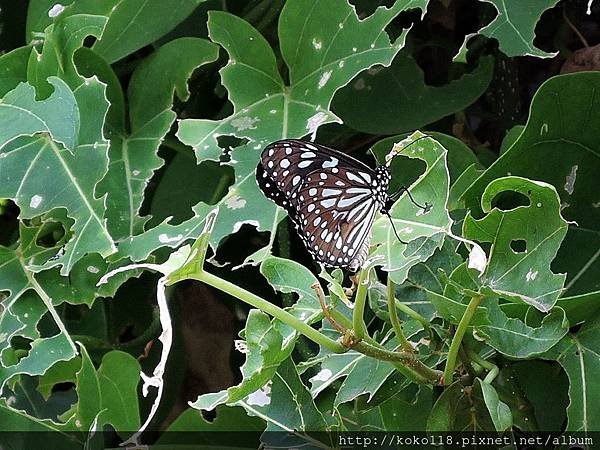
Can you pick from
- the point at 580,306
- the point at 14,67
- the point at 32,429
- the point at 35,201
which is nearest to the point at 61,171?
the point at 35,201

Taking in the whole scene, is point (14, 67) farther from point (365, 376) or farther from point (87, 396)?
point (365, 376)

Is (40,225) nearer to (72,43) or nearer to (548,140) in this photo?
(72,43)

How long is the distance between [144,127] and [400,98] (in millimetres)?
265

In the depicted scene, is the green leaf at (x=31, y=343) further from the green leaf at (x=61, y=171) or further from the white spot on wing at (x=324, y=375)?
the white spot on wing at (x=324, y=375)

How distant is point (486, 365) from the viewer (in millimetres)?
601

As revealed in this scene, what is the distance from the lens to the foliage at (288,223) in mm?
556

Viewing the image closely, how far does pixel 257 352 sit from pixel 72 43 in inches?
16.3

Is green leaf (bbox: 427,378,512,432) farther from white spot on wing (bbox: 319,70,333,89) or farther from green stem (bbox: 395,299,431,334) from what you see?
white spot on wing (bbox: 319,70,333,89)

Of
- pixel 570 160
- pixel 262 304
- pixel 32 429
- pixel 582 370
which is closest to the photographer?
pixel 262 304

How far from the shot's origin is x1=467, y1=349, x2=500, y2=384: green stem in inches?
23.4

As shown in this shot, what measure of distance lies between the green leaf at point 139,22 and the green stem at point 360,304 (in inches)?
17.1

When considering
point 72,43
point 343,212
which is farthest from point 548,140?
point 72,43

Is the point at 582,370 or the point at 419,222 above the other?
the point at 419,222

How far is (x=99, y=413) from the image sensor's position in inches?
29.7
